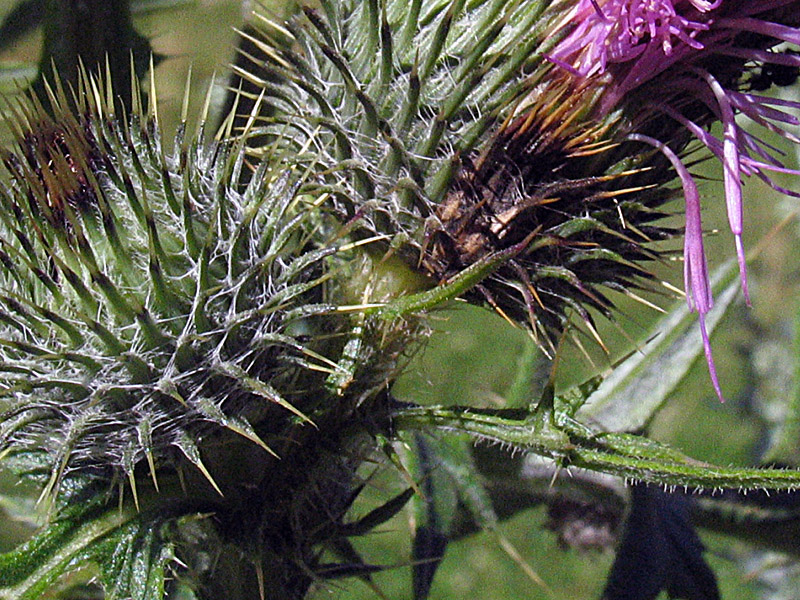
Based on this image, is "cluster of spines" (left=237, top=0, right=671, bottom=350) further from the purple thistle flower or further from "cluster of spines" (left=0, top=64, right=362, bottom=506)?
"cluster of spines" (left=0, top=64, right=362, bottom=506)

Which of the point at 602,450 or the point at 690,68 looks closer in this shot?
the point at 602,450

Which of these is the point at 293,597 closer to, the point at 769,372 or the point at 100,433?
the point at 100,433

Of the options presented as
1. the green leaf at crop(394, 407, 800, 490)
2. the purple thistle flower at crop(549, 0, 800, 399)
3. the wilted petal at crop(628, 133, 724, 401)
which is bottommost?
the green leaf at crop(394, 407, 800, 490)

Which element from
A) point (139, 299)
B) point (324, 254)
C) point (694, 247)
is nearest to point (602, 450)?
point (694, 247)

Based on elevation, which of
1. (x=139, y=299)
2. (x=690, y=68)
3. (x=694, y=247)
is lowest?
(x=139, y=299)

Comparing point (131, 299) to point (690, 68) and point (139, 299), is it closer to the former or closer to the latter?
point (139, 299)

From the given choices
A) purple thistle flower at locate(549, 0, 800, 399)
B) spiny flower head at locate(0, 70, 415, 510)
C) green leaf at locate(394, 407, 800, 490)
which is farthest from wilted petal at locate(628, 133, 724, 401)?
spiny flower head at locate(0, 70, 415, 510)

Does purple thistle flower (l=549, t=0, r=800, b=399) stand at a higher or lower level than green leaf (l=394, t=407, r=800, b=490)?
higher

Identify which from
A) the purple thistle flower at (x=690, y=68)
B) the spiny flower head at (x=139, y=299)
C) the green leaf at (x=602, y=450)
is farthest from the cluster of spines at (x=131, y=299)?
the purple thistle flower at (x=690, y=68)
